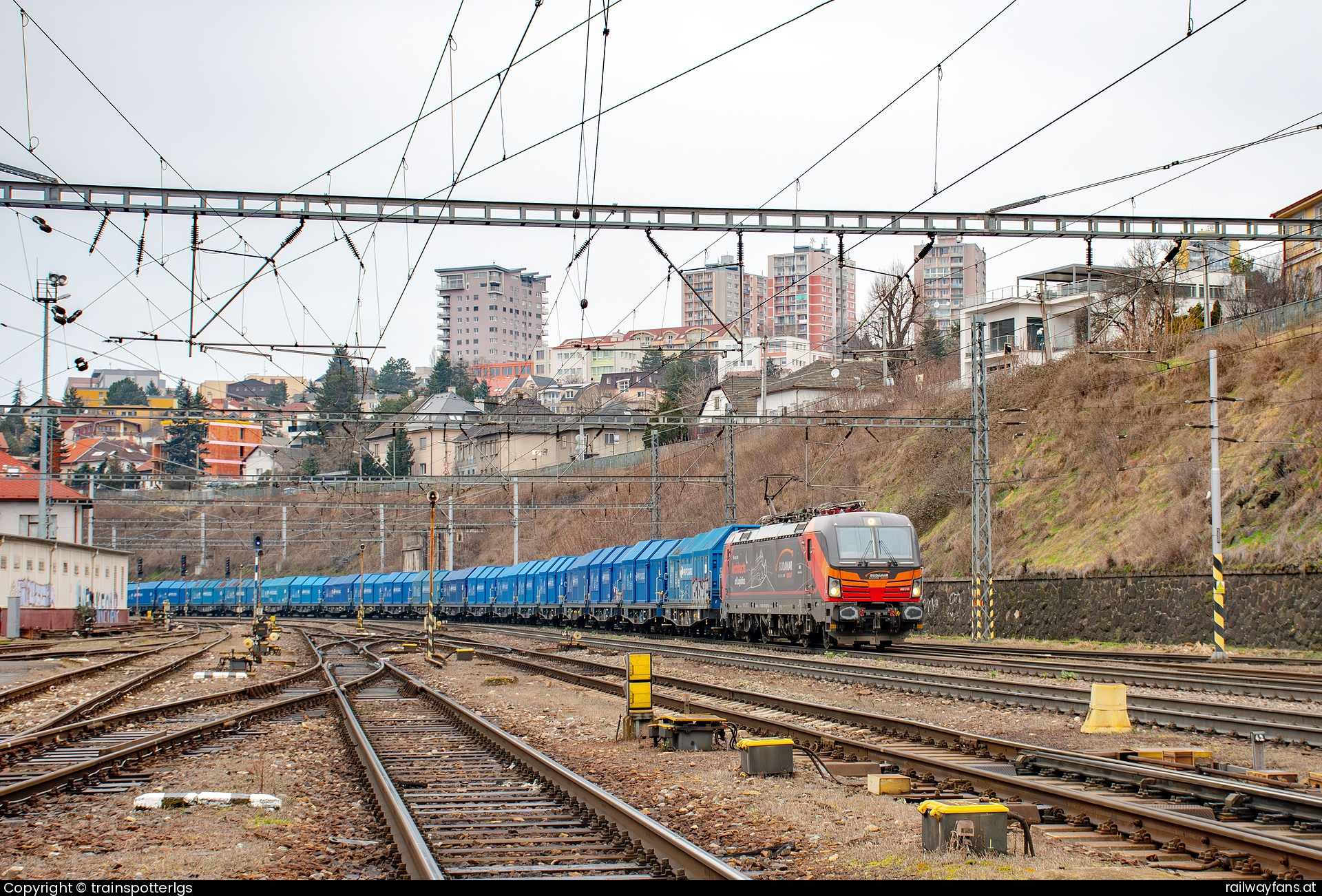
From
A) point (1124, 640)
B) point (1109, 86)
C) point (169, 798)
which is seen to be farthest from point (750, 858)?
point (1124, 640)

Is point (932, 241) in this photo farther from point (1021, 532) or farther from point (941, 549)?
point (941, 549)

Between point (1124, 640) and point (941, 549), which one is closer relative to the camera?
point (1124, 640)

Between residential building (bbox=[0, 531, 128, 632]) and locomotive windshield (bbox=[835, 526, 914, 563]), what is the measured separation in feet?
101

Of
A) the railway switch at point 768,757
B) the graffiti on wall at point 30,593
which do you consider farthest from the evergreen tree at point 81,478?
the railway switch at point 768,757

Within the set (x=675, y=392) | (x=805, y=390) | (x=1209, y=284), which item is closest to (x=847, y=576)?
(x=1209, y=284)

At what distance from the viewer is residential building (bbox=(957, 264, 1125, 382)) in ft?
182

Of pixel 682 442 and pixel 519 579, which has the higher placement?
pixel 682 442

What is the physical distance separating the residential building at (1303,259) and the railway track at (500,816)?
122 feet

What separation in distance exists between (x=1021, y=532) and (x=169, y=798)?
36.4 metres

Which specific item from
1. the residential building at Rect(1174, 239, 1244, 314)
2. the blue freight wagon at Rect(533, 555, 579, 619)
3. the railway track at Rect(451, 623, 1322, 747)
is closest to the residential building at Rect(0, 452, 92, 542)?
the blue freight wagon at Rect(533, 555, 579, 619)

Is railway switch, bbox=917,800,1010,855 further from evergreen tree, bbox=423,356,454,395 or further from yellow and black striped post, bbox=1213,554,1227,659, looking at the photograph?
evergreen tree, bbox=423,356,454,395

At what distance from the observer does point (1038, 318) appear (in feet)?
216
